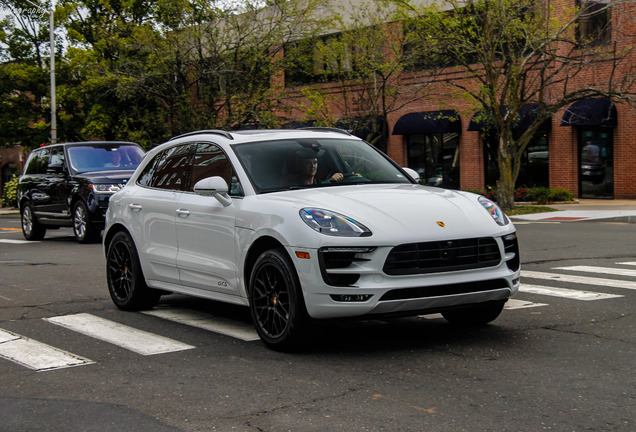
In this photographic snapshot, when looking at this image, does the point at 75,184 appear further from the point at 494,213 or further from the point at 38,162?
the point at 494,213

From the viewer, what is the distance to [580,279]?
1006 centimetres

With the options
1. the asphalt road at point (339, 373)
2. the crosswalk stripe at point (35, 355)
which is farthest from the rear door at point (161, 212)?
the crosswalk stripe at point (35, 355)

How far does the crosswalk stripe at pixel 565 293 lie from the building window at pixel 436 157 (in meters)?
26.5

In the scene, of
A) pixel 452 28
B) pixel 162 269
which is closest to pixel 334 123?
pixel 452 28

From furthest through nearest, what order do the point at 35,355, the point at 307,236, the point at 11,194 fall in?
the point at 11,194, the point at 35,355, the point at 307,236

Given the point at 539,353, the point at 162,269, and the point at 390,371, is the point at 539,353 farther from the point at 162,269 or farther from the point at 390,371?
the point at 162,269

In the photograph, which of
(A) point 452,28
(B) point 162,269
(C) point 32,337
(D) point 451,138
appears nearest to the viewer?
(C) point 32,337

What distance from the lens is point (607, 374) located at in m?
5.34

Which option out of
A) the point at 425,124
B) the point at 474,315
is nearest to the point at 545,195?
the point at 425,124

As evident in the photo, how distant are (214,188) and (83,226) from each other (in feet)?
35.8

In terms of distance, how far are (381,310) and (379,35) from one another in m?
A: 26.8

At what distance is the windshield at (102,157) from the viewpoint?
17562 mm

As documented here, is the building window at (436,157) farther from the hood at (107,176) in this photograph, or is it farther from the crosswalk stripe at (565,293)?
the crosswalk stripe at (565,293)

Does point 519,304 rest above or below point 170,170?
below
